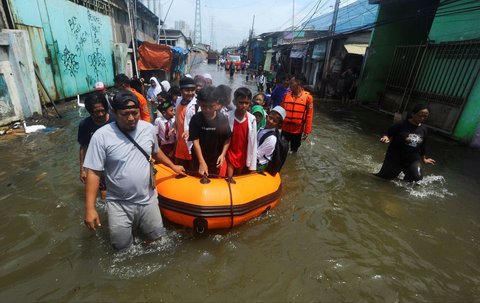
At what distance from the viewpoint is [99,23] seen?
13719 millimetres

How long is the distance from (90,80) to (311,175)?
1175 cm

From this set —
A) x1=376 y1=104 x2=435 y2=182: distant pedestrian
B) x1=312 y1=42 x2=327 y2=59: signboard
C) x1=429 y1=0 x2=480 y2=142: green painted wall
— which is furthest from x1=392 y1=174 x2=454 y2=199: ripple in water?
x1=312 y1=42 x2=327 y2=59: signboard

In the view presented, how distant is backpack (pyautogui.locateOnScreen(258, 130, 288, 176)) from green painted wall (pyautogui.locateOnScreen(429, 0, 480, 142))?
22.8ft

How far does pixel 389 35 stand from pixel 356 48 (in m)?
2.10

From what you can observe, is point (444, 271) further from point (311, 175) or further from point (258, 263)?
point (311, 175)

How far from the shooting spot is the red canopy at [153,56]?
643 inches

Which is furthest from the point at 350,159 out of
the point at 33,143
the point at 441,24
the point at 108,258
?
the point at 33,143

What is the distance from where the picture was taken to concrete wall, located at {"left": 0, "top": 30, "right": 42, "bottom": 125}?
695 cm

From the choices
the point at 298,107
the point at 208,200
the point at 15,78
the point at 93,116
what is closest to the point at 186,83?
the point at 93,116

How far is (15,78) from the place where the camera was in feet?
23.9

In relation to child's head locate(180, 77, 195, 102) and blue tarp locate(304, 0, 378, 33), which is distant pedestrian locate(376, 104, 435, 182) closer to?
child's head locate(180, 77, 195, 102)

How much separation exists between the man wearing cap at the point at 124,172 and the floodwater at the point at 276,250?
1.76 ft

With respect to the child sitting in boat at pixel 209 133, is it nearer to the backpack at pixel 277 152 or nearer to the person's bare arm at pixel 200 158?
the person's bare arm at pixel 200 158

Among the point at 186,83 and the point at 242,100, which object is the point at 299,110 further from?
the point at 186,83
